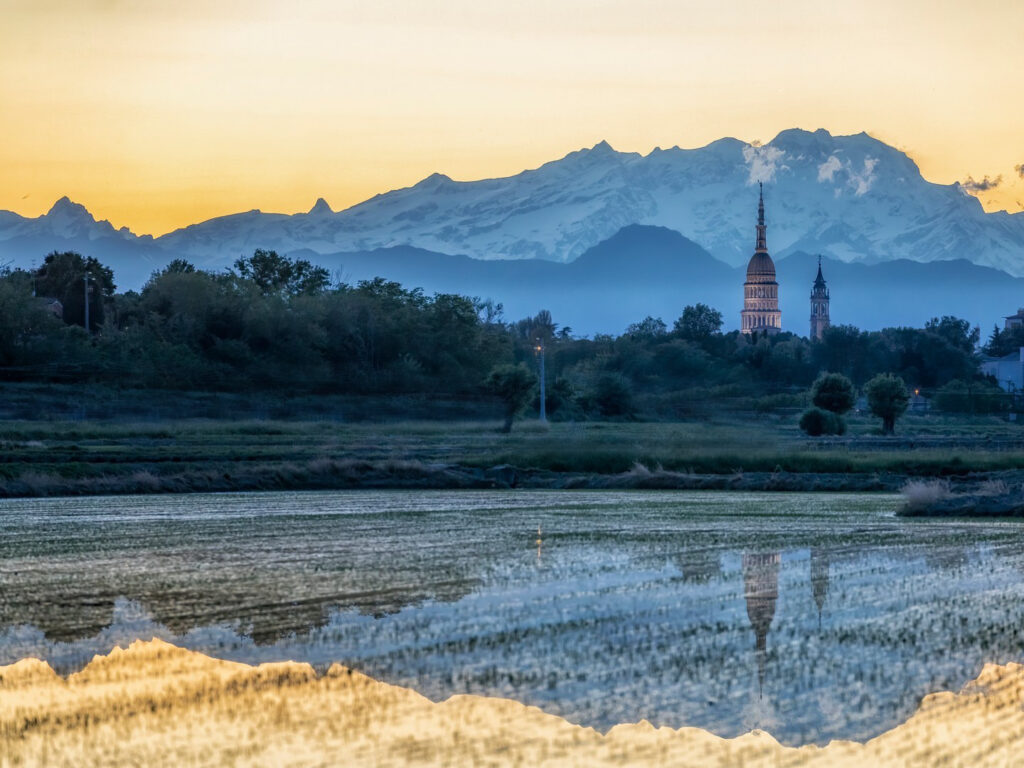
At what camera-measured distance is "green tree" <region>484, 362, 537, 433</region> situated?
8469 centimetres

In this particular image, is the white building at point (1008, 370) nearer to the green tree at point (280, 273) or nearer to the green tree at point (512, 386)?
the green tree at point (512, 386)

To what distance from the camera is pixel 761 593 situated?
16578mm

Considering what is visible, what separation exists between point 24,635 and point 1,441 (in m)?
39.0

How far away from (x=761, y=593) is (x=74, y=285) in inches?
4260

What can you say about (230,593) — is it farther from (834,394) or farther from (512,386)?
(834,394)

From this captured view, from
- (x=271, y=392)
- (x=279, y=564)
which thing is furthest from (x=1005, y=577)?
(x=271, y=392)

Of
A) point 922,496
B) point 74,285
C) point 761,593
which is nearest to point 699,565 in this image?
point 761,593

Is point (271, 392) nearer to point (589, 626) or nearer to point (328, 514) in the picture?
point (328, 514)

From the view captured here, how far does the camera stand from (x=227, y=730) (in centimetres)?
988

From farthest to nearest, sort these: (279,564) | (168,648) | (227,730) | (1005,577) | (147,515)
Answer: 1. (147,515)
2. (279,564)
3. (1005,577)
4. (168,648)
5. (227,730)

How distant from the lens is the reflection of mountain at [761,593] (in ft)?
42.6

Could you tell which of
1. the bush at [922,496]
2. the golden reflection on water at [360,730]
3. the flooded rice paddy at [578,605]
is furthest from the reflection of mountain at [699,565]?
the bush at [922,496]

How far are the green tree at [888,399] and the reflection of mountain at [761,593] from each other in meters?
57.9

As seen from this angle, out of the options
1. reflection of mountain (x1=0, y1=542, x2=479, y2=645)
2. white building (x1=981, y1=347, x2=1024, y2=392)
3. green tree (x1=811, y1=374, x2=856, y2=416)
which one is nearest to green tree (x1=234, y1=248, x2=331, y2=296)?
green tree (x1=811, y1=374, x2=856, y2=416)
